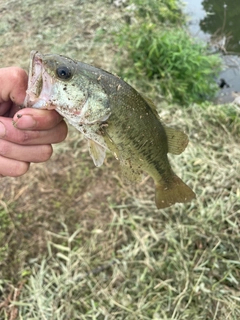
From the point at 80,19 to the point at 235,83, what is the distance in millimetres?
2128

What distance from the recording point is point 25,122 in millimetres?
1496

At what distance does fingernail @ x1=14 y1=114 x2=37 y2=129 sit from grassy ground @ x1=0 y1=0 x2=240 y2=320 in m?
1.38

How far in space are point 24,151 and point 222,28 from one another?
473 cm

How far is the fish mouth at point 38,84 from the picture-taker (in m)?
1.37

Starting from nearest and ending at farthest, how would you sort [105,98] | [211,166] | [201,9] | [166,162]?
[105,98] < [166,162] < [211,166] < [201,9]

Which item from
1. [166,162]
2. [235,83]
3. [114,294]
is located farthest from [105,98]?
[235,83]

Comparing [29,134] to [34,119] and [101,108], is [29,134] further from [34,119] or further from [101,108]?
[101,108]

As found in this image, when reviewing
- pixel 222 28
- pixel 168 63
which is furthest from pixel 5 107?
pixel 222 28

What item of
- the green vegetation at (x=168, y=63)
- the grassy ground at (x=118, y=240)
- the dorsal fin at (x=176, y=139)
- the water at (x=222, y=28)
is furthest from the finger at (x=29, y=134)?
the water at (x=222, y=28)

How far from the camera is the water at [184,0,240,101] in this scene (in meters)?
4.98

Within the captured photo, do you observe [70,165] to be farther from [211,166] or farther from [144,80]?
[144,80]

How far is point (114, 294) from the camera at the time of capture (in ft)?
8.20

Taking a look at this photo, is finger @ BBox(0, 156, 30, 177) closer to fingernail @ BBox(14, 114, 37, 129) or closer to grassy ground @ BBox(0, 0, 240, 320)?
fingernail @ BBox(14, 114, 37, 129)

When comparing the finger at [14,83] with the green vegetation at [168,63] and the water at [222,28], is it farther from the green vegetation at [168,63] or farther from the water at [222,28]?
the water at [222,28]
